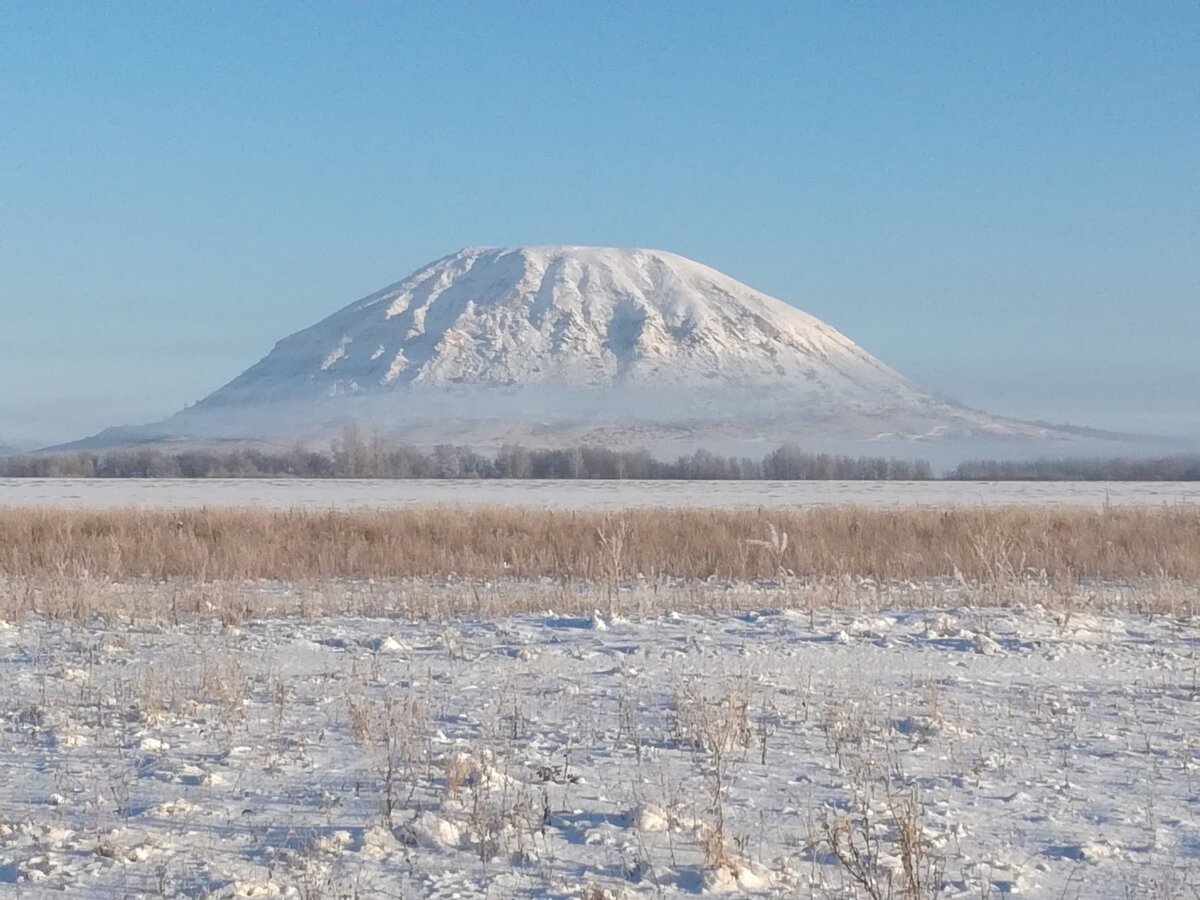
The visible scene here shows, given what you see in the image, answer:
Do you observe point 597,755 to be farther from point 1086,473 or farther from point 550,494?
point 1086,473

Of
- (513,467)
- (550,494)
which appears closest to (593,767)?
(550,494)

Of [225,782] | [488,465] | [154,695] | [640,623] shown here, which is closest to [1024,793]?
[225,782]

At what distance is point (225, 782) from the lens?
592cm

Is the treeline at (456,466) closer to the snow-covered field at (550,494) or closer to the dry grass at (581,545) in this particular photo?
the snow-covered field at (550,494)

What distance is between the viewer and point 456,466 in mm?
98750

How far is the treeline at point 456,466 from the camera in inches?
3361

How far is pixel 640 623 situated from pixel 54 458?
89.7 metres

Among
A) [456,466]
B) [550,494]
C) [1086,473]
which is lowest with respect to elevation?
[1086,473]

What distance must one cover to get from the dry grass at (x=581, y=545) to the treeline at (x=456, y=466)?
188ft

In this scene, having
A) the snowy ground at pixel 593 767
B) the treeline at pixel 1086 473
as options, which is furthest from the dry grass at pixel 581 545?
the treeline at pixel 1086 473

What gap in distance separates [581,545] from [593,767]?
45.4ft

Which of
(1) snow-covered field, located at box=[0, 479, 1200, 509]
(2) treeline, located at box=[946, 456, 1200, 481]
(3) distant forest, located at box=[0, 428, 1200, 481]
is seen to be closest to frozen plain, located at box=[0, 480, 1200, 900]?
(1) snow-covered field, located at box=[0, 479, 1200, 509]

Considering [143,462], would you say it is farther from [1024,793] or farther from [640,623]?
[1024,793]

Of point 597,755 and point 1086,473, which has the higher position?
point 597,755
